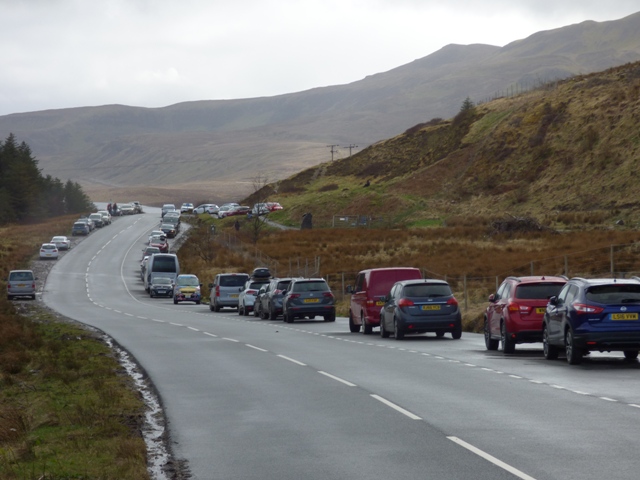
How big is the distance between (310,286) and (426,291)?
476 inches

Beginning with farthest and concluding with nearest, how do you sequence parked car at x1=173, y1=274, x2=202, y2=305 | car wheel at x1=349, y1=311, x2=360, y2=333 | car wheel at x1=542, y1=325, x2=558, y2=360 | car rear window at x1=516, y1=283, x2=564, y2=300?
parked car at x1=173, y1=274, x2=202, y2=305 < car wheel at x1=349, y1=311, x2=360, y2=333 < car rear window at x1=516, y1=283, x2=564, y2=300 < car wheel at x1=542, y1=325, x2=558, y2=360

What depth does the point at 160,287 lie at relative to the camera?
73062 mm

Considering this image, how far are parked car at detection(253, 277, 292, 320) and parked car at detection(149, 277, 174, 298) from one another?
26.9 m

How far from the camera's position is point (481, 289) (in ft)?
156

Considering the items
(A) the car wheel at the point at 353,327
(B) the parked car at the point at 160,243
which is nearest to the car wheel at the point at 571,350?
(A) the car wheel at the point at 353,327

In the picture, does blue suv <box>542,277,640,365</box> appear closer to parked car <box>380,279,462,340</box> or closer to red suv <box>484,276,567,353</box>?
red suv <box>484,276,567,353</box>

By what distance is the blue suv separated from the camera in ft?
65.3

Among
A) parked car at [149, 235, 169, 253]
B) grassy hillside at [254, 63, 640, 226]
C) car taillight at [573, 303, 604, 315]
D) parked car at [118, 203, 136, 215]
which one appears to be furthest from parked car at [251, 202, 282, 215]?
car taillight at [573, 303, 604, 315]

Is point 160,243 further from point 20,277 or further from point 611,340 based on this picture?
point 611,340

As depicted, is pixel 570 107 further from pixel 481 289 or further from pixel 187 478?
pixel 187 478

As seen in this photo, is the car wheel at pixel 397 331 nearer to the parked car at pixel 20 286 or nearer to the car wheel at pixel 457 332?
the car wheel at pixel 457 332

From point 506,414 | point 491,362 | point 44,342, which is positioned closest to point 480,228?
point 44,342

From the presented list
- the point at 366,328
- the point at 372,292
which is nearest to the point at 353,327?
the point at 366,328

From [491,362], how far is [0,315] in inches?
999
